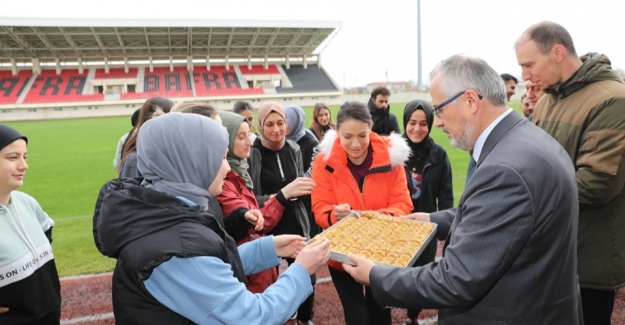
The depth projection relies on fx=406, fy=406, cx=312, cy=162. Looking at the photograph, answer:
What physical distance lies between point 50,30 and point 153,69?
1130 centimetres

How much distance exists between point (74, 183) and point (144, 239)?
1125cm

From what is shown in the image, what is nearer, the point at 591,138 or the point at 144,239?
the point at 144,239

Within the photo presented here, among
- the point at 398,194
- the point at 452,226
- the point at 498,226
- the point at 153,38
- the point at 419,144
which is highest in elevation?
the point at 153,38

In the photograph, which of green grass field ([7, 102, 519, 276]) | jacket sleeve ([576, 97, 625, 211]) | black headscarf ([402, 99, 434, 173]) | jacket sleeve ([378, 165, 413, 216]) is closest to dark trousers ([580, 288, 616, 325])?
jacket sleeve ([576, 97, 625, 211])

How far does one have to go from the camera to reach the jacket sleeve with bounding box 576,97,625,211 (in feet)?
7.75

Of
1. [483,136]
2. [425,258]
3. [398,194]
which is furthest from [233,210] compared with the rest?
[483,136]

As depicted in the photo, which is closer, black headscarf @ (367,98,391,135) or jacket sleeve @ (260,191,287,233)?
jacket sleeve @ (260,191,287,233)

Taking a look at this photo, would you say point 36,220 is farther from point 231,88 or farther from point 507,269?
point 231,88

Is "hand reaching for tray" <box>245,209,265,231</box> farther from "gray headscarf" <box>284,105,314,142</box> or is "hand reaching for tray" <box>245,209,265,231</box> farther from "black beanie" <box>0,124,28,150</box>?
"gray headscarf" <box>284,105,314,142</box>

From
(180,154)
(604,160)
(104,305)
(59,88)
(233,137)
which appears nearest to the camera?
(180,154)

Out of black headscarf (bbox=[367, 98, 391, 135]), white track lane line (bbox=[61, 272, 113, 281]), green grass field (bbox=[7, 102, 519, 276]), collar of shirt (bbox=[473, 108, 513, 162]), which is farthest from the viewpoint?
black headscarf (bbox=[367, 98, 391, 135])

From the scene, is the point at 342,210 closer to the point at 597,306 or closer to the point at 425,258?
the point at 425,258

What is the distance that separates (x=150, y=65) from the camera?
46.9 m

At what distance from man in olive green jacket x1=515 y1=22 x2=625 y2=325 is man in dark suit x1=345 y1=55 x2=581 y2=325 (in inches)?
34.1
